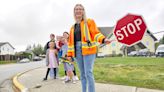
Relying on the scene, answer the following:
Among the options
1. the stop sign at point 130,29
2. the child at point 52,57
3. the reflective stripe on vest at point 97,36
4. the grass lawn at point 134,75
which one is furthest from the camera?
the child at point 52,57

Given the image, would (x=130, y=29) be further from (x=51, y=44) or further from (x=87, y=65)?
(x=51, y=44)

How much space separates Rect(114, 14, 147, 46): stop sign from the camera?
4.44 m

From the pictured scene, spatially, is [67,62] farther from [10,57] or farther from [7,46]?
[7,46]

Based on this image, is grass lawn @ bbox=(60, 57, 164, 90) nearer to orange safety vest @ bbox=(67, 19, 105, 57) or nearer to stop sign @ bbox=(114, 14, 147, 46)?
orange safety vest @ bbox=(67, 19, 105, 57)

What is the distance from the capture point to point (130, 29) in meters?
4.57

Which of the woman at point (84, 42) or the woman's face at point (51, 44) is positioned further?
the woman's face at point (51, 44)

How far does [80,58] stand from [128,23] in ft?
4.84

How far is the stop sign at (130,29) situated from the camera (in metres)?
4.44

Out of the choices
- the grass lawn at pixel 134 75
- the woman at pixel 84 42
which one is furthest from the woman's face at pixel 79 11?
the grass lawn at pixel 134 75

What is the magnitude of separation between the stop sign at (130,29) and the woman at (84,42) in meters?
0.73

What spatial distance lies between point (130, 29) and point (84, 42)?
1.26 metres

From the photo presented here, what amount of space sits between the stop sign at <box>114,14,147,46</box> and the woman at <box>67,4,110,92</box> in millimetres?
734

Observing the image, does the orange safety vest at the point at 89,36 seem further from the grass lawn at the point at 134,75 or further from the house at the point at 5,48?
the house at the point at 5,48

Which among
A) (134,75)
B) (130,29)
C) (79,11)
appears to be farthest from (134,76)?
(130,29)
